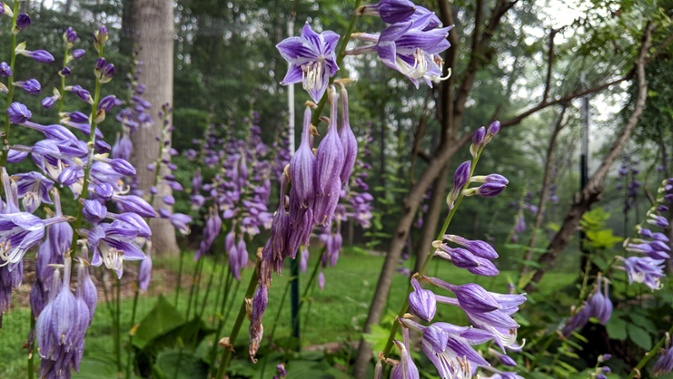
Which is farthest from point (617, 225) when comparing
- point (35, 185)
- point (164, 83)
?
point (35, 185)

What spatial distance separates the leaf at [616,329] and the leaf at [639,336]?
0.04 meters

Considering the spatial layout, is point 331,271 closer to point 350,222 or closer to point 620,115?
point 350,222

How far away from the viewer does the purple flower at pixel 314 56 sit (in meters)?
0.92

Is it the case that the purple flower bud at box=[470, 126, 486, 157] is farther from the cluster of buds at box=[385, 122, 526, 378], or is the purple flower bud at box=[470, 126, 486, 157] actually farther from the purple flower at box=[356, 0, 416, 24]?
the purple flower at box=[356, 0, 416, 24]

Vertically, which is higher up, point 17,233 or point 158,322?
point 17,233

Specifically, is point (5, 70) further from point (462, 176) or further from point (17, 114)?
point (462, 176)

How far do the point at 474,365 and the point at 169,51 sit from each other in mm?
3146

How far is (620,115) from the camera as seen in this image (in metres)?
4.29

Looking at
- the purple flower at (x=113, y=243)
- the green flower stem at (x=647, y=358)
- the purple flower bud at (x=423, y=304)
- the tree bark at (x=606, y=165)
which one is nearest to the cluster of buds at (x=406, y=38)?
the purple flower bud at (x=423, y=304)

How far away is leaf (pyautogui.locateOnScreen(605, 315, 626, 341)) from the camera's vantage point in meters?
2.96

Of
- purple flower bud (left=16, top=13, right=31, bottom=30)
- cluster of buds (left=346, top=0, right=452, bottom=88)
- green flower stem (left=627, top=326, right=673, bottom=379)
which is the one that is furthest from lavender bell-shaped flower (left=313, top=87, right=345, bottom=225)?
green flower stem (left=627, top=326, right=673, bottom=379)

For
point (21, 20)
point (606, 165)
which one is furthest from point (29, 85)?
point (606, 165)

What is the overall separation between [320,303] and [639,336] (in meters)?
2.21

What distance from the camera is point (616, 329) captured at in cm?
300
